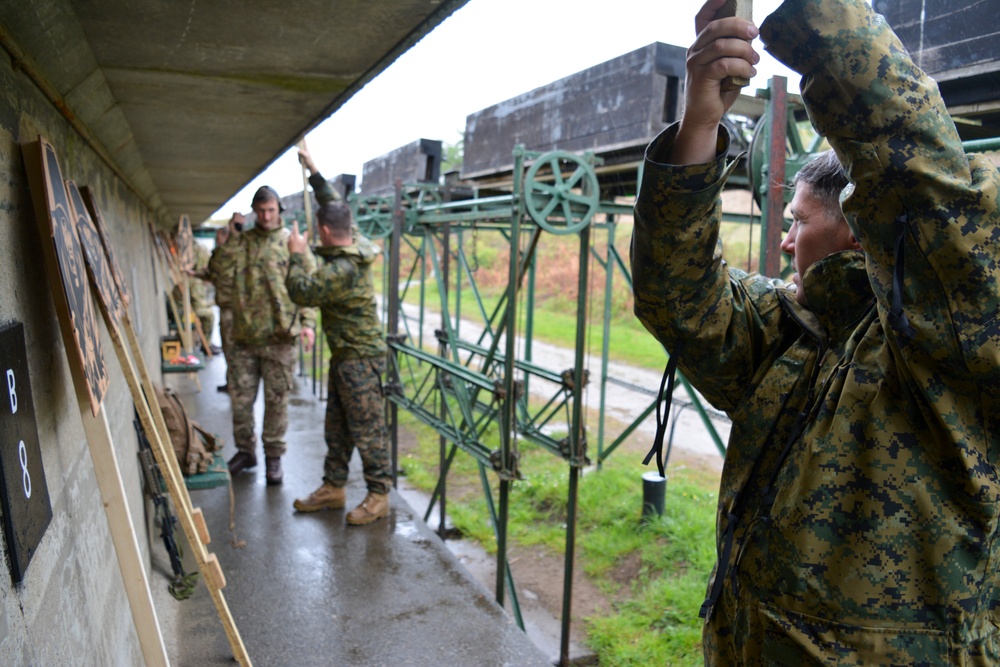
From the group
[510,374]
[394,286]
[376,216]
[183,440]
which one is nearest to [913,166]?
[510,374]

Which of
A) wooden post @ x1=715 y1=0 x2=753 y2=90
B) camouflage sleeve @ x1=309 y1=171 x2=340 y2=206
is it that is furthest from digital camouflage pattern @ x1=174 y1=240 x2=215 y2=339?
wooden post @ x1=715 y1=0 x2=753 y2=90

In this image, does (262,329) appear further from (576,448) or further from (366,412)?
(576,448)

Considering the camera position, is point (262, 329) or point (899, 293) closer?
point (899, 293)

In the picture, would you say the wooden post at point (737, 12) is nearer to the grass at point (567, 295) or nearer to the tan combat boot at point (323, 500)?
the tan combat boot at point (323, 500)

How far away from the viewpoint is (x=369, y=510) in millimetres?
4410

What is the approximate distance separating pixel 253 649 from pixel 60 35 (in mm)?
2487

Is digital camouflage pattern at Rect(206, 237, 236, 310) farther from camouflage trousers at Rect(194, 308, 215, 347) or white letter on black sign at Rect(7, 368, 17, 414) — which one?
camouflage trousers at Rect(194, 308, 215, 347)

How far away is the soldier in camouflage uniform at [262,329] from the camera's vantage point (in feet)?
16.5

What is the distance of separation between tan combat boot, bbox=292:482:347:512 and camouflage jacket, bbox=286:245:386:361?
2.82 feet

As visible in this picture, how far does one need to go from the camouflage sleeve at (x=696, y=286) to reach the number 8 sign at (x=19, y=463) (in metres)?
1.12

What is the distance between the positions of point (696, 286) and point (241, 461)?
4.60 meters

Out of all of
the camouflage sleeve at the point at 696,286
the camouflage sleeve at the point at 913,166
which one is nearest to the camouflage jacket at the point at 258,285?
the camouflage sleeve at the point at 696,286

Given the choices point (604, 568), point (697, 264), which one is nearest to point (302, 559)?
point (604, 568)

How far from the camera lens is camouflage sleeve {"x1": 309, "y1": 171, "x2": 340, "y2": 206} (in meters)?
4.56
